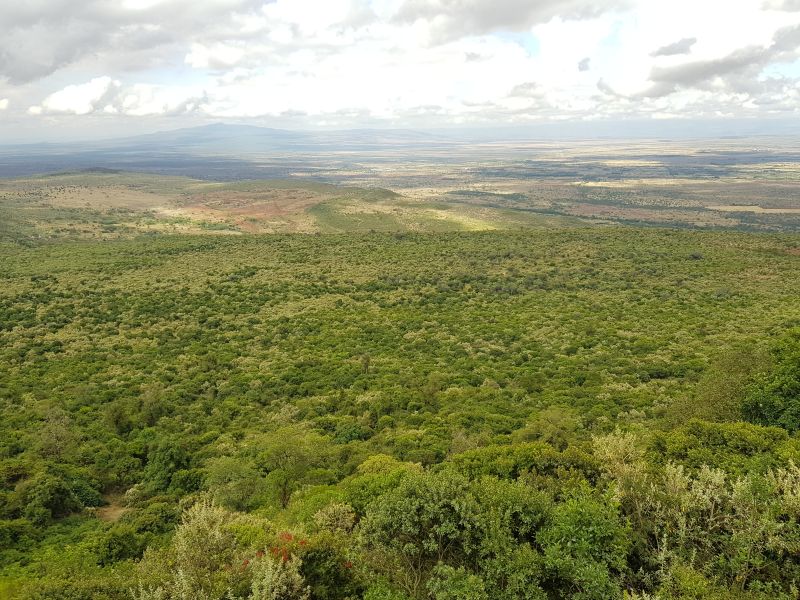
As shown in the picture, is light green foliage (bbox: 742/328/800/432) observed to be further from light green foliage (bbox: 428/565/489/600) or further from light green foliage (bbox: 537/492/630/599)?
light green foliage (bbox: 428/565/489/600)

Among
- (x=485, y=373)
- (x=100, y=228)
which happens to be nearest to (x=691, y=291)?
(x=485, y=373)

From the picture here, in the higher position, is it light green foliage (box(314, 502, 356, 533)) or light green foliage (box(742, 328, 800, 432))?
light green foliage (box(742, 328, 800, 432))

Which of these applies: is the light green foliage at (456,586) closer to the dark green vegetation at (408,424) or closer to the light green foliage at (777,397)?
the dark green vegetation at (408,424)

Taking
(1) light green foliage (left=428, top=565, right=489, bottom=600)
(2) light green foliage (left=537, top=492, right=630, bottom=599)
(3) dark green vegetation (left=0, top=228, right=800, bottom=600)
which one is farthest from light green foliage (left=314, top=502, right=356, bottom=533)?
(2) light green foliage (left=537, top=492, right=630, bottom=599)

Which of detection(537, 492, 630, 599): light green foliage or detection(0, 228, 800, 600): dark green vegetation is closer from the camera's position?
Result: detection(537, 492, 630, 599): light green foliage

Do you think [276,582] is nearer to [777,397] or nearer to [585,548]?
[585,548]

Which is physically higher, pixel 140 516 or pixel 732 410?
pixel 732 410

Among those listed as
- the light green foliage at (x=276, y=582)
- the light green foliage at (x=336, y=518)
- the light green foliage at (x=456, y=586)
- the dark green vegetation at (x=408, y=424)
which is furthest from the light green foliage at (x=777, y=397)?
the light green foliage at (x=276, y=582)

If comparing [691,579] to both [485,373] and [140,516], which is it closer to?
[140,516]
